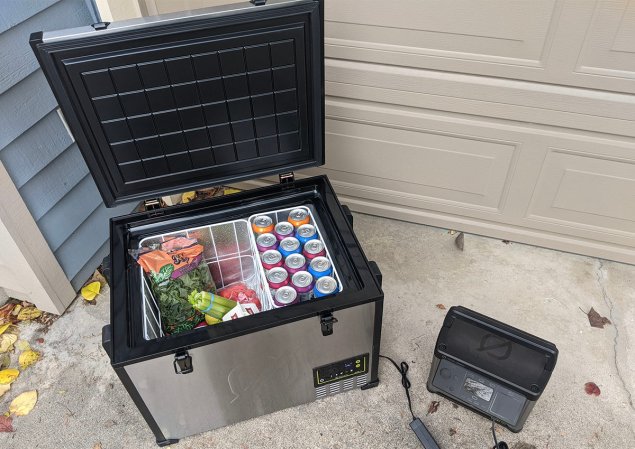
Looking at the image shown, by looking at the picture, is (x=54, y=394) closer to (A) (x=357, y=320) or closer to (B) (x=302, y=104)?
(A) (x=357, y=320)

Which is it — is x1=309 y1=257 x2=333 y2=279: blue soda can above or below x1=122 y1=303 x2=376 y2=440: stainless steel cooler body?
above

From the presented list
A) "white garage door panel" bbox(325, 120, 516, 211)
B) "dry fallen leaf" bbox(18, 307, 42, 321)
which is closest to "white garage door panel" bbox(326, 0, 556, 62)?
"white garage door panel" bbox(325, 120, 516, 211)

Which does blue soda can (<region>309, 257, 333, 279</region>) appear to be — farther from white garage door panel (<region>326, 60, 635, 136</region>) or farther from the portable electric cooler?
white garage door panel (<region>326, 60, 635, 136</region>)

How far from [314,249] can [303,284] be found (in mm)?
132

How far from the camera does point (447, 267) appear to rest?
209cm

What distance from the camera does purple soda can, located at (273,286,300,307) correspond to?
138 centimetres

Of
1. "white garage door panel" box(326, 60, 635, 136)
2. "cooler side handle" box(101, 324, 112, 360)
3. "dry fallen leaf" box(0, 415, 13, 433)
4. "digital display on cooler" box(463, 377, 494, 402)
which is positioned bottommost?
"dry fallen leaf" box(0, 415, 13, 433)

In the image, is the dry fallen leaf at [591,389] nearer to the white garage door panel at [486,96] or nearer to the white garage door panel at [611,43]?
the white garage door panel at [486,96]

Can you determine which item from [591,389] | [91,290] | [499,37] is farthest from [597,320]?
[91,290]

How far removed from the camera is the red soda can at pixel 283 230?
1.55 metres

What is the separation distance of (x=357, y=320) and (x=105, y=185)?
83 centimetres

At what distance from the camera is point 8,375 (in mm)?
1776

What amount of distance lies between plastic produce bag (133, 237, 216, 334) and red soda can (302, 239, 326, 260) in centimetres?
34

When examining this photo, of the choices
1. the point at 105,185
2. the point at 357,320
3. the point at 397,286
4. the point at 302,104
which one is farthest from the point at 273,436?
the point at 302,104
